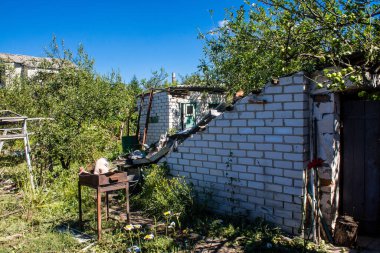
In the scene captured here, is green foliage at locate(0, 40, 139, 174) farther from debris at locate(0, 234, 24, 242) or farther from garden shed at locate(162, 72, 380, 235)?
garden shed at locate(162, 72, 380, 235)

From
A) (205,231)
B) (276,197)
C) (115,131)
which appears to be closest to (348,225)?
(276,197)

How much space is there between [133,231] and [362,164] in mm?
3475

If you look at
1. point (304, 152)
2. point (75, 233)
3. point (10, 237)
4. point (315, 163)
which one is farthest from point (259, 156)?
point (10, 237)

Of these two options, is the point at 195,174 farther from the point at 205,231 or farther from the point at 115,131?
the point at 115,131

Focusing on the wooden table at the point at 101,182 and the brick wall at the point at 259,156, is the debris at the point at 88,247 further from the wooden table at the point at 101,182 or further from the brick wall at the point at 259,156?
the brick wall at the point at 259,156

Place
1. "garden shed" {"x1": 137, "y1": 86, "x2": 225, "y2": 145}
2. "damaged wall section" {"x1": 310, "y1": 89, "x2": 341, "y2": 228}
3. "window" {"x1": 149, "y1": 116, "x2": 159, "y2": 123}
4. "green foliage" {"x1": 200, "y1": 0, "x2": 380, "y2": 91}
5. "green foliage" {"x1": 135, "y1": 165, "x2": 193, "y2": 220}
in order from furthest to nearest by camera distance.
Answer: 1. "window" {"x1": 149, "y1": 116, "x2": 159, "y2": 123}
2. "garden shed" {"x1": 137, "y1": 86, "x2": 225, "y2": 145}
3. "green foliage" {"x1": 135, "y1": 165, "x2": 193, "y2": 220}
4. "damaged wall section" {"x1": 310, "y1": 89, "x2": 341, "y2": 228}
5. "green foliage" {"x1": 200, "y1": 0, "x2": 380, "y2": 91}

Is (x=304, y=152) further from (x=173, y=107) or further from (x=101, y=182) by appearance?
(x=173, y=107)

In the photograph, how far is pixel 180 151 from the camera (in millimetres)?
5949

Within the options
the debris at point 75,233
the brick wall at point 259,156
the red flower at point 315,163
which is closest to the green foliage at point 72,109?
the debris at point 75,233

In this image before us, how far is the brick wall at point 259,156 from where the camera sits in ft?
13.9

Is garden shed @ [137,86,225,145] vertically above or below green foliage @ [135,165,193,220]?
above

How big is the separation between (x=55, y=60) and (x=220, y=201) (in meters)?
13.7

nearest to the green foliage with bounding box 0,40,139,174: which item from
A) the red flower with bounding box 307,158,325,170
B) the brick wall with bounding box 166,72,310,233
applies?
the brick wall with bounding box 166,72,310,233

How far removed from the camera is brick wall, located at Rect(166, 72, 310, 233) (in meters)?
4.25
